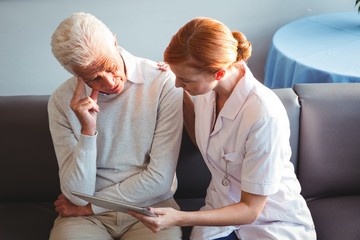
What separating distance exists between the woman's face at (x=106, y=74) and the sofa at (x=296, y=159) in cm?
37

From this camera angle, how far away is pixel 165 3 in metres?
2.72

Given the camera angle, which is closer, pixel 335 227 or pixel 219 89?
pixel 219 89

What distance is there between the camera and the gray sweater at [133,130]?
59.3 inches

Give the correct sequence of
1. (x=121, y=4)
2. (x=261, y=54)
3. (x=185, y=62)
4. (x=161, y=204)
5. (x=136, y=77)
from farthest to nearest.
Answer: (x=261, y=54)
(x=121, y=4)
(x=161, y=204)
(x=136, y=77)
(x=185, y=62)

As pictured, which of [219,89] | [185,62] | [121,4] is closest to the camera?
[185,62]

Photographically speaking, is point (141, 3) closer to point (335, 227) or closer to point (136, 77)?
point (136, 77)

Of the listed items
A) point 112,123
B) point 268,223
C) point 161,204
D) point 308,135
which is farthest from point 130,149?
point 308,135

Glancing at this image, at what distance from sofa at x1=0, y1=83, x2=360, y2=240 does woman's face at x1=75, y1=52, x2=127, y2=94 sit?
369mm

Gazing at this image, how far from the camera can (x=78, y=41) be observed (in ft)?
4.26

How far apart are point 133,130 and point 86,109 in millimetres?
187

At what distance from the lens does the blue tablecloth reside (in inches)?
80.7

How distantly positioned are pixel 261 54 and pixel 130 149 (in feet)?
5.21

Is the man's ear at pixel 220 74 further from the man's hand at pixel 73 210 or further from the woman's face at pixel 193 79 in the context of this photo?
the man's hand at pixel 73 210

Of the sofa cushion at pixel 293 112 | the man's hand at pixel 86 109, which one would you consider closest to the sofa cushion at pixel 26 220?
the man's hand at pixel 86 109
